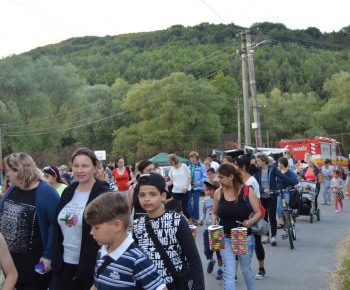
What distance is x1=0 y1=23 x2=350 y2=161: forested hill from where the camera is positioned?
2039 inches

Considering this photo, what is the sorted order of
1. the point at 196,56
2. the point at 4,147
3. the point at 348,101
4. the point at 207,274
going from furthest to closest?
the point at 196,56, the point at 348,101, the point at 4,147, the point at 207,274

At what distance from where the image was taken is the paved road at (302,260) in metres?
7.31

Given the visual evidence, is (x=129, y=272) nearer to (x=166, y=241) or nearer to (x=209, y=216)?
(x=166, y=241)

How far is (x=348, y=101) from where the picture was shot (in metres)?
75.5

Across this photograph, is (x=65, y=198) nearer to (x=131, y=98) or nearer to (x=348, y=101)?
(x=131, y=98)

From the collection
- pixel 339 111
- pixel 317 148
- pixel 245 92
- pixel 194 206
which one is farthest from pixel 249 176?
pixel 339 111

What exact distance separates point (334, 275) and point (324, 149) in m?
29.2

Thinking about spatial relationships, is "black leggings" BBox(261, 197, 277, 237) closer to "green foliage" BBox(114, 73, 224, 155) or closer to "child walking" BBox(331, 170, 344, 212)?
"child walking" BBox(331, 170, 344, 212)

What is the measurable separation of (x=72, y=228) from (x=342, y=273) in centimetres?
498

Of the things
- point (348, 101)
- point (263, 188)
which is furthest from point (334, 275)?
point (348, 101)

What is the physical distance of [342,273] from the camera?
7.65m

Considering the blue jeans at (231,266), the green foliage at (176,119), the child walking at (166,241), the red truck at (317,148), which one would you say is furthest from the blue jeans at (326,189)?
the green foliage at (176,119)

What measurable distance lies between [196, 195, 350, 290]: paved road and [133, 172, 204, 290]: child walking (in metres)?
3.67

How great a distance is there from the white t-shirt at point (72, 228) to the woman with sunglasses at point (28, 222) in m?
0.27
